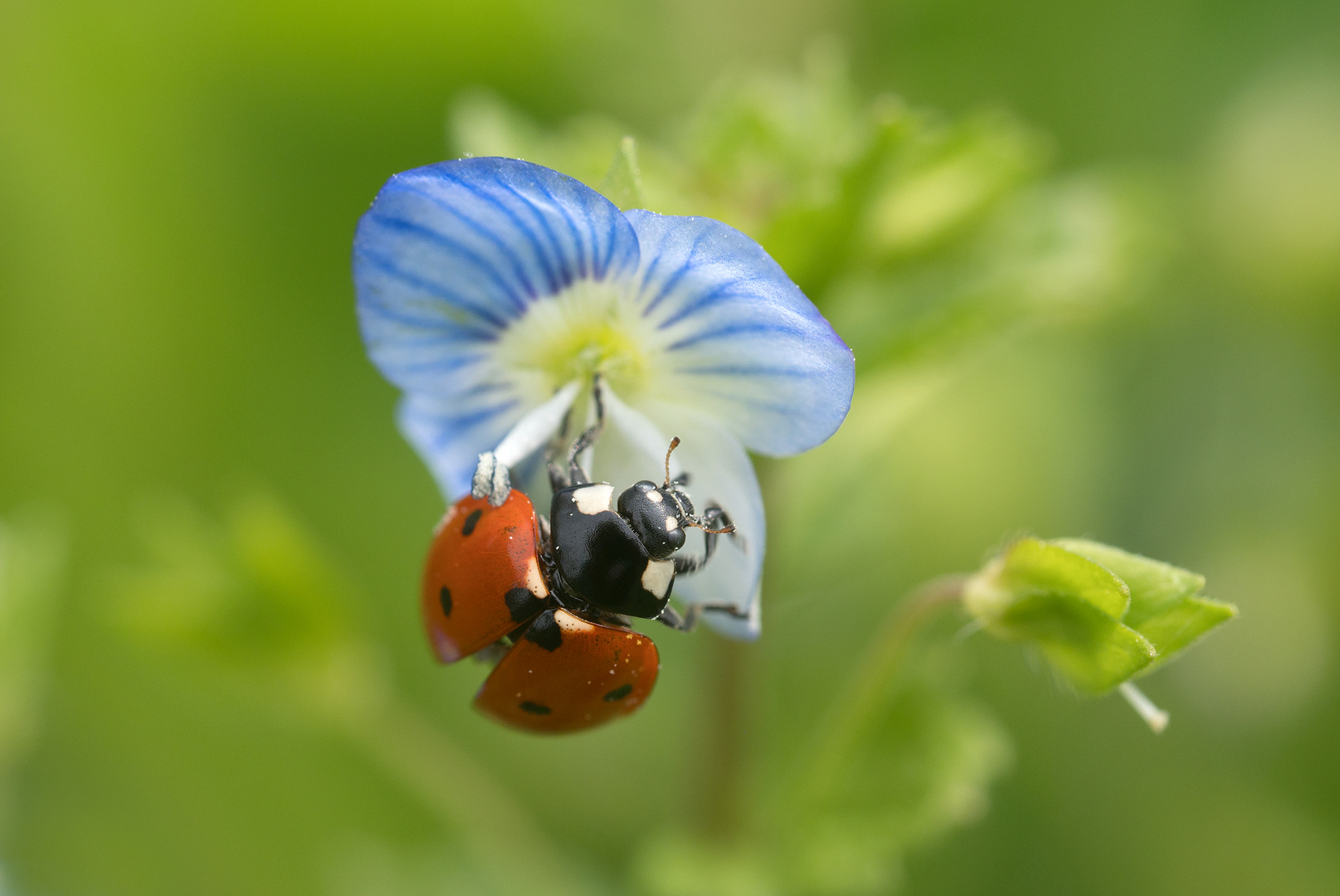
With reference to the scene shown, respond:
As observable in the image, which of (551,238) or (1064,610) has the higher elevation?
(551,238)

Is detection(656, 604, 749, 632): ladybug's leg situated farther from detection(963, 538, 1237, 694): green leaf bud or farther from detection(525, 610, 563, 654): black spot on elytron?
detection(963, 538, 1237, 694): green leaf bud

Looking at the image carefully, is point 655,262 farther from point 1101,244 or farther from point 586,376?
point 1101,244

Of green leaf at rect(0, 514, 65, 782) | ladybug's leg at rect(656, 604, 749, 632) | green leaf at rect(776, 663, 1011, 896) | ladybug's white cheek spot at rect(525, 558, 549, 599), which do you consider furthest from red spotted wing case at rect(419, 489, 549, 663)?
green leaf at rect(0, 514, 65, 782)

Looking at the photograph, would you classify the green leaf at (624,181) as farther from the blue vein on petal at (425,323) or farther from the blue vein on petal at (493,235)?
the blue vein on petal at (425,323)

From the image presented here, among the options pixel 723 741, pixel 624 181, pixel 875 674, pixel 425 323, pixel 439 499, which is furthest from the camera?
pixel 439 499

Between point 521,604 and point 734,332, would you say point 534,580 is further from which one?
point 734,332

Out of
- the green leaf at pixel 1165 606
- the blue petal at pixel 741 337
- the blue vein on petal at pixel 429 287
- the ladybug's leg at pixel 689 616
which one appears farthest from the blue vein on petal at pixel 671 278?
the green leaf at pixel 1165 606

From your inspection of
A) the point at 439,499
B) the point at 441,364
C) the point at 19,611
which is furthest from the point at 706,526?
the point at 439,499
